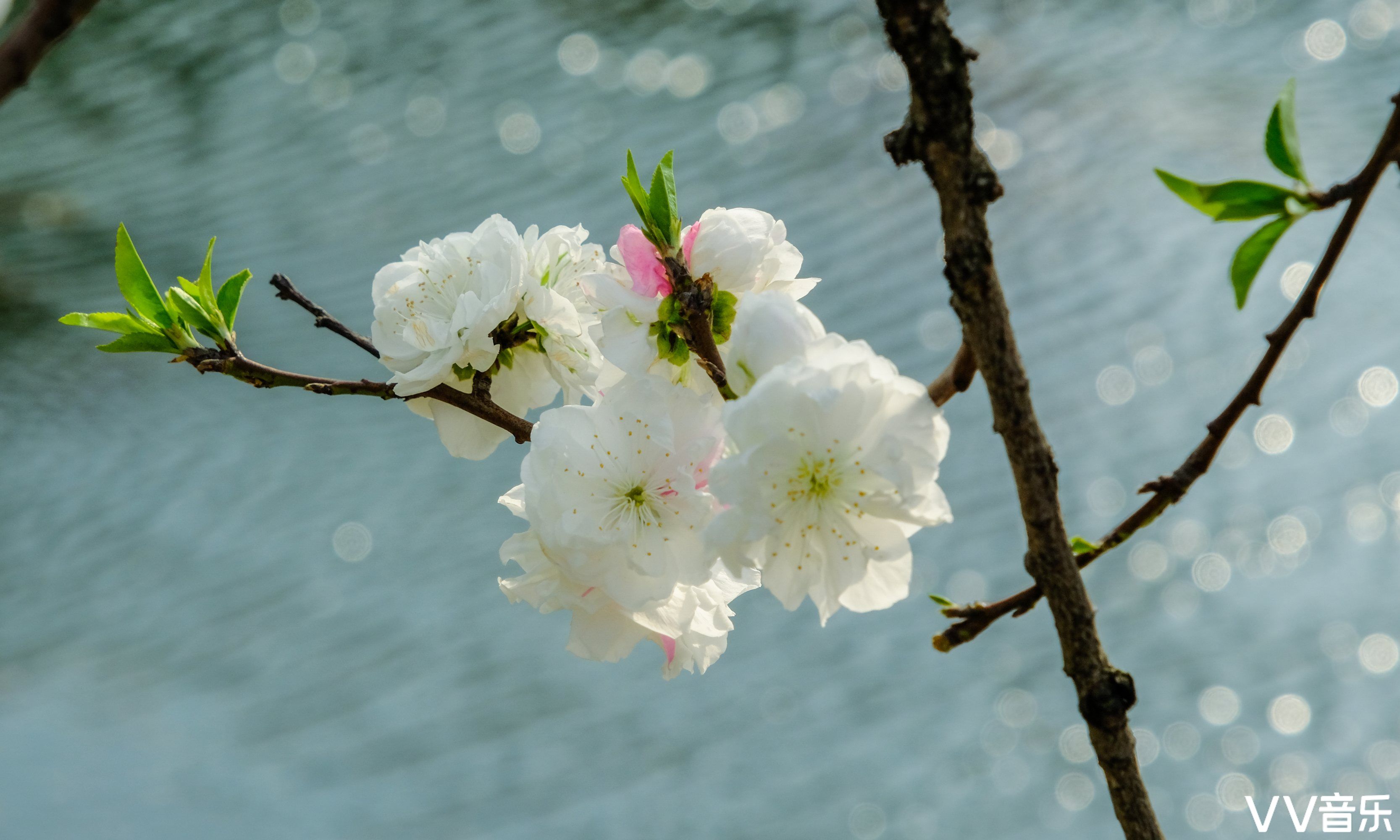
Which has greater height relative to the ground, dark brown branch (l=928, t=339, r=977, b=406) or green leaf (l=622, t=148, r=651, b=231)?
green leaf (l=622, t=148, r=651, b=231)

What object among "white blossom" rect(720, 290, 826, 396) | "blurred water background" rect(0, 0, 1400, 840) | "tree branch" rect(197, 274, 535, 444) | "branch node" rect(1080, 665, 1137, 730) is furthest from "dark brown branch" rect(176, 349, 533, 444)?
"blurred water background" rect(0, 0, 1400, 840)

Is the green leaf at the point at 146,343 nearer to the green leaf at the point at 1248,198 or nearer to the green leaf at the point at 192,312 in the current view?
the green leaf at the point at 192,312

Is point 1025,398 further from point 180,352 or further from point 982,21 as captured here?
point 982,21

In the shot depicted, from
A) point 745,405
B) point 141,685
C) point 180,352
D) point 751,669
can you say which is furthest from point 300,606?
point 745,405

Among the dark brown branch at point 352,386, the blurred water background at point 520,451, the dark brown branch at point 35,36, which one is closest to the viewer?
the dark brown branch at point 35,36

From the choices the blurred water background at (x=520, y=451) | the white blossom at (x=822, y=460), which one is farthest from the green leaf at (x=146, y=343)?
the blurred water background at (x=520, y=451)

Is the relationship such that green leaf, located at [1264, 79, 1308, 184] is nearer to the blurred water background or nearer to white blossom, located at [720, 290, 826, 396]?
white blossom, located at [720, 290, 826, 396]

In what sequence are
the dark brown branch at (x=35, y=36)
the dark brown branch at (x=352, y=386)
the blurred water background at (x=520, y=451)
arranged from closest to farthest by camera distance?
the dark brown branch at (x=35, y=36)
the dark brown branch at (x=352, y=386)
the blurred water background at (x=520, y=451)
